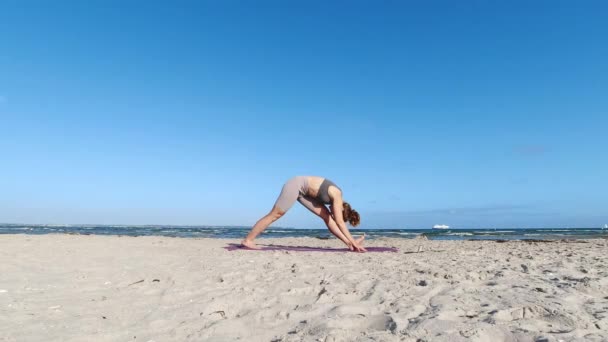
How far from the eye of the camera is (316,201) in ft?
22.1

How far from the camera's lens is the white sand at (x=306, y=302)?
2205mm

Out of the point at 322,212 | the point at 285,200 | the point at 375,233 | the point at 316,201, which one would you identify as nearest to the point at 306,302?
the point at 285,200

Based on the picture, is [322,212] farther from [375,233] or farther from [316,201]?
[375,233]

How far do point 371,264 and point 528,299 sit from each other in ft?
7.32

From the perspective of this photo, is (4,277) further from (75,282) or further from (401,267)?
(401,267)

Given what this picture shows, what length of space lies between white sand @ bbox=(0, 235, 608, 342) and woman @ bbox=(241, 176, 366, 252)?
200cm

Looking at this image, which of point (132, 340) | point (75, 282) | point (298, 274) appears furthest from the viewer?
point (298, 274)

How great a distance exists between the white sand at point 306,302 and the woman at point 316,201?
6.56 feet

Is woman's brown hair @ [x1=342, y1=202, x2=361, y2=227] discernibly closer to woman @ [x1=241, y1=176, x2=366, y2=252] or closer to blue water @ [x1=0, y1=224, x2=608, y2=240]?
woman @ [x1=241, y1=176, x2=366, y2=252]

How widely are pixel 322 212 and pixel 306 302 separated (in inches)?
154

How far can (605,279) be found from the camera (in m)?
3.31

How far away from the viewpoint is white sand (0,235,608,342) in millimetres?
2205

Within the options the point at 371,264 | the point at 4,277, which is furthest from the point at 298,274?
the point at 4,277

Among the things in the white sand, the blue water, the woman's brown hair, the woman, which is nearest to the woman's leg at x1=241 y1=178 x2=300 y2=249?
the woman
